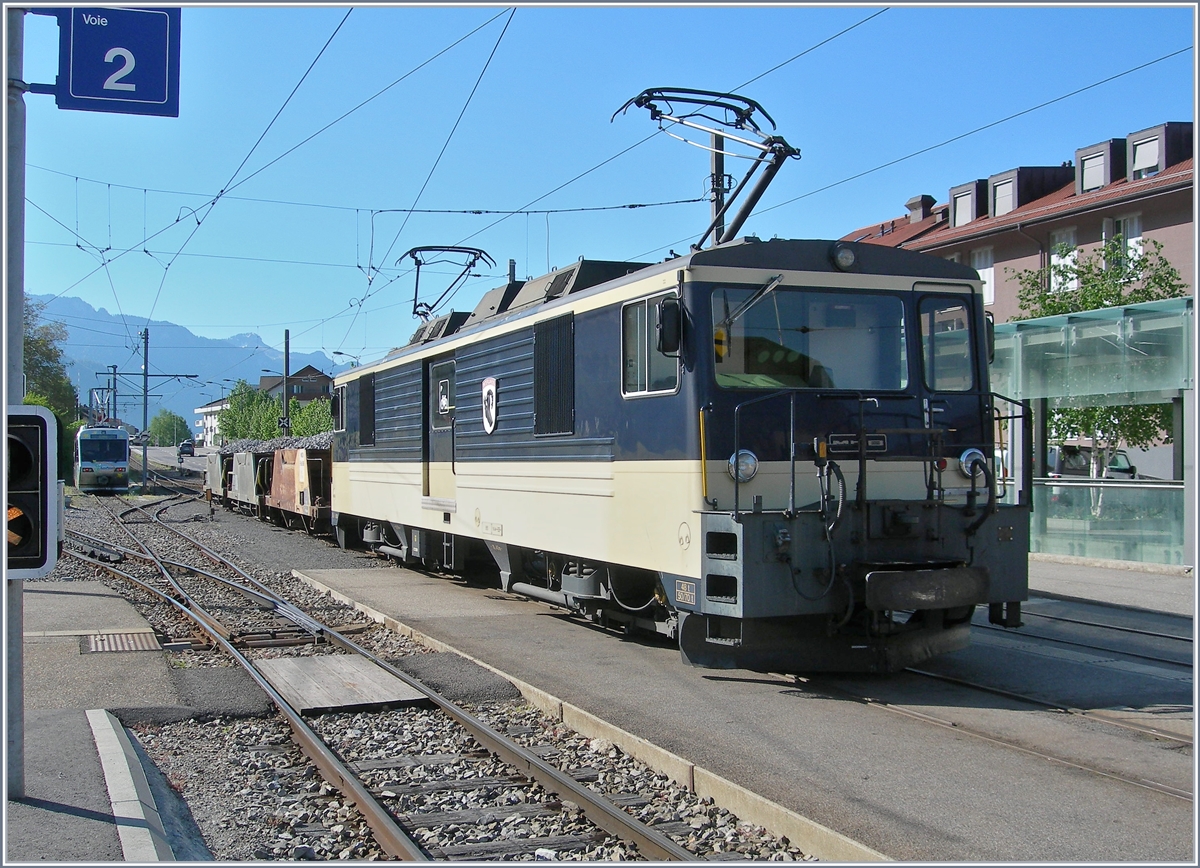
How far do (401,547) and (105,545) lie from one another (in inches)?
334

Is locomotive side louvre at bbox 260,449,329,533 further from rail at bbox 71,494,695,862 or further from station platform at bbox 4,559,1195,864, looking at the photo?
rail at bbox 71,494,695,862

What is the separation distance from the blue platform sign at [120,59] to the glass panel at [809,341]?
393cm

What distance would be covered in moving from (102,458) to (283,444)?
20.7 m

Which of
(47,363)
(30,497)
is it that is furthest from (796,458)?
(47,363)

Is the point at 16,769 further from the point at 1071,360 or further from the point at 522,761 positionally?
the point at 1071,360

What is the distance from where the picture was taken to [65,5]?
623cm

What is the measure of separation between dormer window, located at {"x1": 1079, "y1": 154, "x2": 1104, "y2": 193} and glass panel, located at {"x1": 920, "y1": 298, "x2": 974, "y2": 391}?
29397mm

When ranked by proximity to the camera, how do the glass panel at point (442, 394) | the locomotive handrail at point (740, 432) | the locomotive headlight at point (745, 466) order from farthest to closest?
the glass panel at point (442, 394)
the locomotive headlight at point (745, 466)
the locomotive handrail at point (740, 432)

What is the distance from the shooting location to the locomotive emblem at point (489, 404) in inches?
456

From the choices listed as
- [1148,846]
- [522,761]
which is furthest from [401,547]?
[1148,846]

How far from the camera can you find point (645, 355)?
335 inches

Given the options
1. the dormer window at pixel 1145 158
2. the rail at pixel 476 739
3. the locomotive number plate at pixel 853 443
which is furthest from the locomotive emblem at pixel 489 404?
the dormer window at pixel 1145 158

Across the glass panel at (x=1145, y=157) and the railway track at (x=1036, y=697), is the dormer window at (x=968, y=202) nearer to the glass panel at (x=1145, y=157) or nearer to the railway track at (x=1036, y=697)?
the glass panel at (x=1145, y=157)

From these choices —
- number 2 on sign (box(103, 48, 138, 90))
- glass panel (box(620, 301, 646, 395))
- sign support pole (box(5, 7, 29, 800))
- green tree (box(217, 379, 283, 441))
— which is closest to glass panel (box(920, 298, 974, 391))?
glass panel (box(620, 301, 646, 395))
